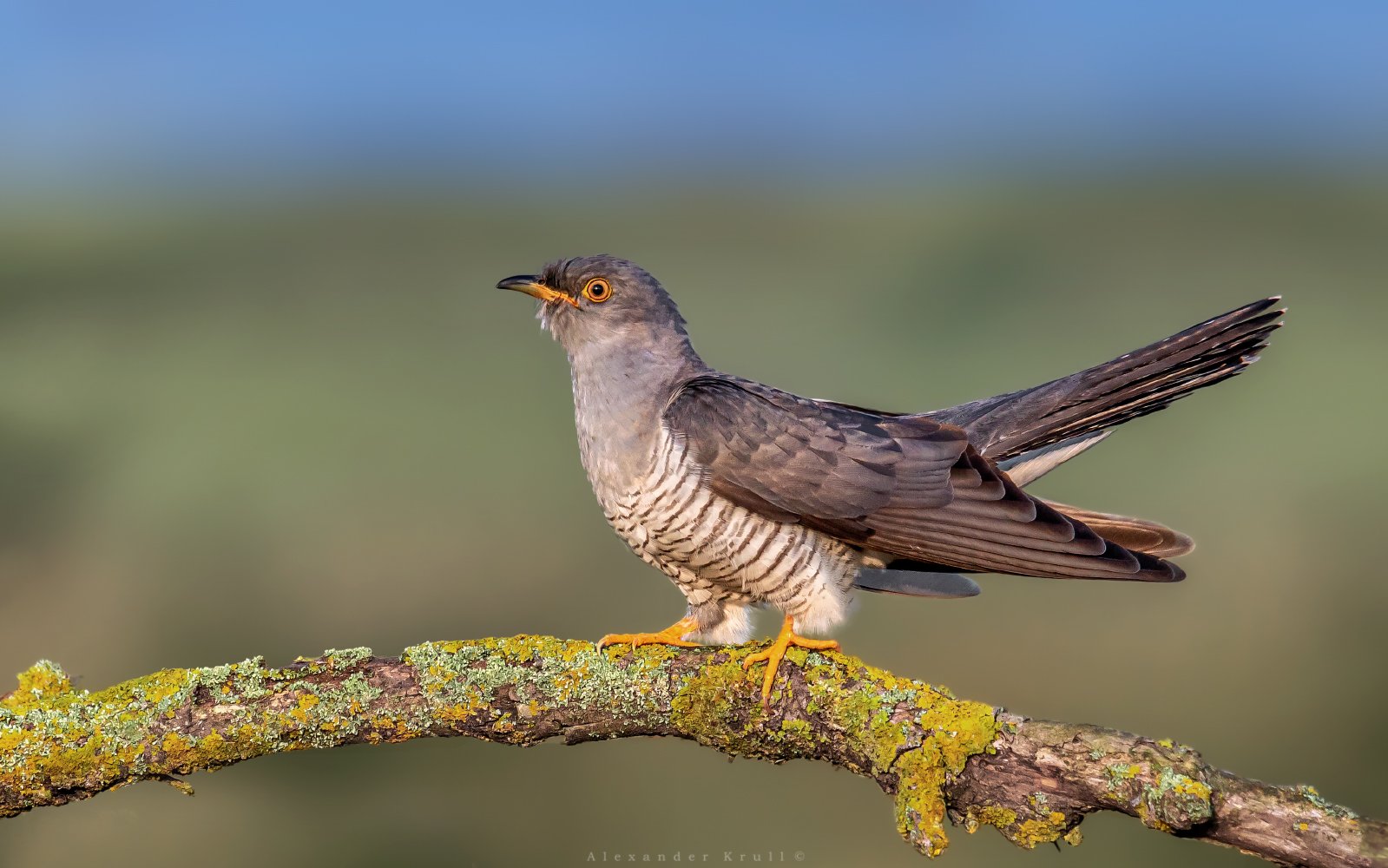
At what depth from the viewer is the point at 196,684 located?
287 cm

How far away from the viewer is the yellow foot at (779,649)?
3039 millimetres

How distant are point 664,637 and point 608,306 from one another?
3.67ft

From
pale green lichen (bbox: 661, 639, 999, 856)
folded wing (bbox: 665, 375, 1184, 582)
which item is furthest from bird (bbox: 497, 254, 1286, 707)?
pale green lichen (bbox: 661, 639, 999, 856)

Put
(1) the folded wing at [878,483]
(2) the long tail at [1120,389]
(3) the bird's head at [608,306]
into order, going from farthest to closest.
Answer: (3) the bird's head at [608,306]
(2) the long tail at [1120,389]
(1) the folded wing at [878,483]

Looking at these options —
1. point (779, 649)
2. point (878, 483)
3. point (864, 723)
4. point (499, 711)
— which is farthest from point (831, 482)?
point (499, 711)

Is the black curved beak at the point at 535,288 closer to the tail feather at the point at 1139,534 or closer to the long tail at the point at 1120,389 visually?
the long tail at the point at 1120,389

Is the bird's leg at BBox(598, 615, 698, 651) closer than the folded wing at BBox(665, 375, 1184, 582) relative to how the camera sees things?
Yes

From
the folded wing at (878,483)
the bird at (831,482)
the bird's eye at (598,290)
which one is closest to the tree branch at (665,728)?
the bird at (831,482)

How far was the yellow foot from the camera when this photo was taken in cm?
304

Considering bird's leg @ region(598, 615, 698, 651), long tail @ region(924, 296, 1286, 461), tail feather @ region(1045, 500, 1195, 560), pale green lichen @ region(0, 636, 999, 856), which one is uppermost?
long tail @ region(924, 296, 1286, 461)

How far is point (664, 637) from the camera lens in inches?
135

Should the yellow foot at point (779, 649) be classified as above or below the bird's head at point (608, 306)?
below

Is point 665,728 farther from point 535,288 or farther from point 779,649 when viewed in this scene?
point 535,288

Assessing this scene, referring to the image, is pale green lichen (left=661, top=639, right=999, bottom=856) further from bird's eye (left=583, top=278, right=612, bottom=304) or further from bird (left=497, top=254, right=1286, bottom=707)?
bird's eye (left=583, top=278, right=612, bottom=304)
